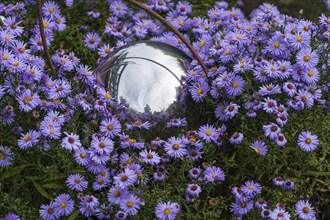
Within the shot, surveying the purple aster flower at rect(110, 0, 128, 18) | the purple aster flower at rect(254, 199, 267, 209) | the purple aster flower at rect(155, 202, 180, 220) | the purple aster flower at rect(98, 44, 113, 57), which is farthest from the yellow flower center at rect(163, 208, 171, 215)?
the purple aster flower at rect(110, 0, 128, 18)

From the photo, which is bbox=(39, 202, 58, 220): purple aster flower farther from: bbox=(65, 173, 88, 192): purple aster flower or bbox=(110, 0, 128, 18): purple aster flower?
bbox=(110, 0, 128, 18): purple aster flower

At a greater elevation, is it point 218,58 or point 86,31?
point 86,31

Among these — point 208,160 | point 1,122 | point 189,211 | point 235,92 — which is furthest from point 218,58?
point 1,122

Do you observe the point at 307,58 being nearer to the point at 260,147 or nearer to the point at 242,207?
the point at 260,147

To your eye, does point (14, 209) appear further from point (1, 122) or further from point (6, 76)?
point (6, 76)

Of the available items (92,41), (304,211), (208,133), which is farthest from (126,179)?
(92,41)

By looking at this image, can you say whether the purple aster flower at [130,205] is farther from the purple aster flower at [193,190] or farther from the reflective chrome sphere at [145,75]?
the reflective chrome sphere at [145,75]
